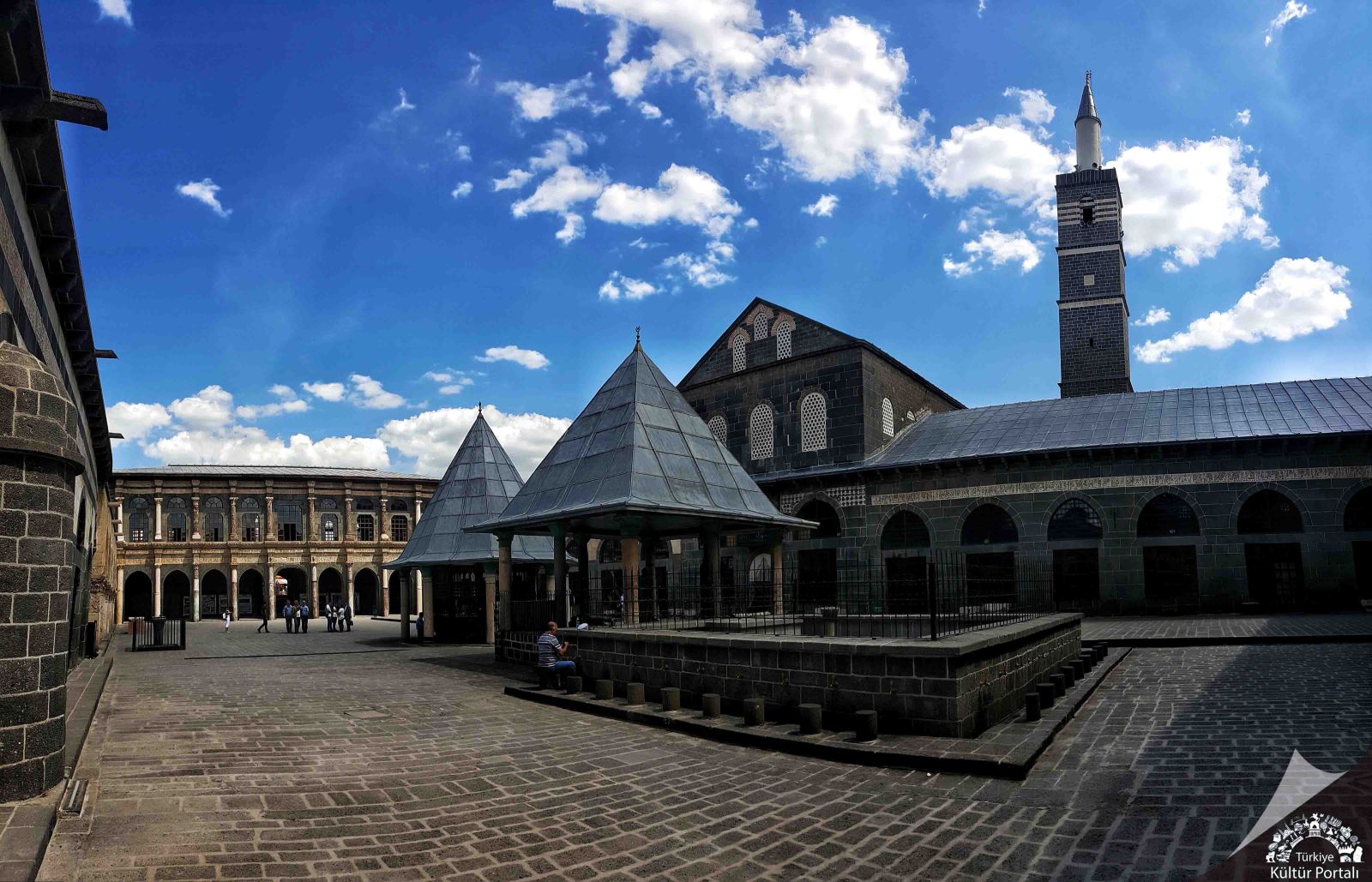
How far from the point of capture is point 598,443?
1634 cm

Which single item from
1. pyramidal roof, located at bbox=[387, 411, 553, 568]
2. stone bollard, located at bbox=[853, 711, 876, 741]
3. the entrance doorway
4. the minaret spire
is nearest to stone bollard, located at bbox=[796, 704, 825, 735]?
stone bollard, located at bbox=[853, 711, 876, 741]

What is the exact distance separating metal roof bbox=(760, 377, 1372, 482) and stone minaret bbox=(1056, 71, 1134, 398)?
16.1 m

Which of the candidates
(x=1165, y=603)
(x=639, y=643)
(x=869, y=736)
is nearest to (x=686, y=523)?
(x=639, y=643)

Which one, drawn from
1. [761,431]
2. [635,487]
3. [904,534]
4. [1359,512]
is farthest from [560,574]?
[1359,512]

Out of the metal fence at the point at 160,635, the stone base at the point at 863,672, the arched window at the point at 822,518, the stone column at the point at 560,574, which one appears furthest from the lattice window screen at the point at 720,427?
the stone base at the point at 863,672

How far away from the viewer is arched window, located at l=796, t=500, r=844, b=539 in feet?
97.4

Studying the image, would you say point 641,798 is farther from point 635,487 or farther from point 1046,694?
point 635,487

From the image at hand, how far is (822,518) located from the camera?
3034 cm

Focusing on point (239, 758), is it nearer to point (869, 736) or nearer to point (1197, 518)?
point (869, 736)

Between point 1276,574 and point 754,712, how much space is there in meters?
20.2

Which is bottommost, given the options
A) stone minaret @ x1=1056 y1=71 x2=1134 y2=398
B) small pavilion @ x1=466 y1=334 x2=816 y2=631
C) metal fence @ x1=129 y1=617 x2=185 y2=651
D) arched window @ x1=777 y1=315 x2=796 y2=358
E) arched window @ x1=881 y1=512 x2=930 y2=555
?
metal fence @ x1=129 y1=617 x2=185 y2=651

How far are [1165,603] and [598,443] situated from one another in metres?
17.2

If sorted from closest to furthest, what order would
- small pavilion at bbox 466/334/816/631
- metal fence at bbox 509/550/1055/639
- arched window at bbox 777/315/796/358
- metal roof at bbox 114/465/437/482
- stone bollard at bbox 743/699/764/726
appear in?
stone bollard at bbox 743/699/764/726 < metal fence at bbox 509/550/1055/639 < small pavilion at bbox 466/334/816/631 < arched window at bbox 777/315/796/358 < metal roof at bbox 114/465/437/482

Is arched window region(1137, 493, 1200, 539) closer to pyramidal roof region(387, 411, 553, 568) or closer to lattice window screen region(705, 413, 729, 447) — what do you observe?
lattice window screen region(705, 413, 729, 447)
